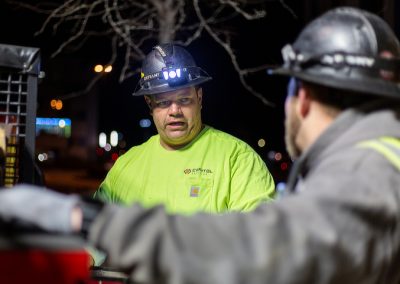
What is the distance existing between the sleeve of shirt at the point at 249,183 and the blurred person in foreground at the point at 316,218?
2129mm

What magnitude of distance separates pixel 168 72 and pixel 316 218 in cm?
328

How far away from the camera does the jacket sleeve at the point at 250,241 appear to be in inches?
60.8

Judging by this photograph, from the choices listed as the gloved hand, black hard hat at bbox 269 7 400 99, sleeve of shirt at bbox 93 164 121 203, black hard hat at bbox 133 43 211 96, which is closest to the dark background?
black hard hat at bbox 133 43 211 96

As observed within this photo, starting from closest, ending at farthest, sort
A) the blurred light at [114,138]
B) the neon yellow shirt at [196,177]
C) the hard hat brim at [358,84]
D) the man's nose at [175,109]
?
the hard hat brim at [358,84]
the neon yellow shirt at [196,177]
the man's nose at [175,109]
the blurred light at [114,138]

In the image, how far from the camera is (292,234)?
155 centimetres

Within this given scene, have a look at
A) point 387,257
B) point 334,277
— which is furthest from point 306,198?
point 387,257

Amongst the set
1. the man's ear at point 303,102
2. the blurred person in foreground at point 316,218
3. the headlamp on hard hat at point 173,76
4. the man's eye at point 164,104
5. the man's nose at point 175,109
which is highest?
the headlamp on hard hat at point 173,76

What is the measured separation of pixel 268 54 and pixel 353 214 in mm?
20580

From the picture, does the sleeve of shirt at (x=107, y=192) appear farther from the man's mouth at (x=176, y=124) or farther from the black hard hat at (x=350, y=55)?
the black hard hat at (x=350, y=55)

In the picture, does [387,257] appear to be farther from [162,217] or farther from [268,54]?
[268,54]

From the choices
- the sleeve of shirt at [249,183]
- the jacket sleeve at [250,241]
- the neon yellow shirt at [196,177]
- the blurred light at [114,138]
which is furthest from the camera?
the blurred light at [114,138]

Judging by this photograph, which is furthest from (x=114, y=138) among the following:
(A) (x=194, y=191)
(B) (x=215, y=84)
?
(A) (x=194, y=191)

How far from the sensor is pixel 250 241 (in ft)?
5.08

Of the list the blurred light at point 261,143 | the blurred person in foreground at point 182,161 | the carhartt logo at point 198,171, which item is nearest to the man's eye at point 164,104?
the blurred person in foreground at point 182,161
